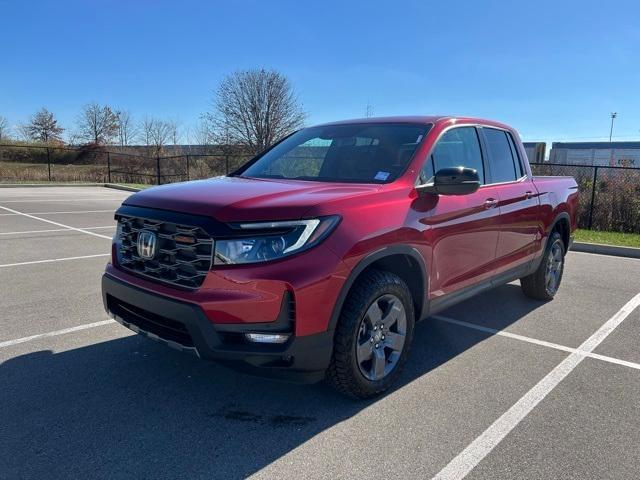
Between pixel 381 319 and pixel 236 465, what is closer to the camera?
pixel 236 465

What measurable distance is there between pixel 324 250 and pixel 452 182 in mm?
1193

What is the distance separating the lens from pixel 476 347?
14.2 feet

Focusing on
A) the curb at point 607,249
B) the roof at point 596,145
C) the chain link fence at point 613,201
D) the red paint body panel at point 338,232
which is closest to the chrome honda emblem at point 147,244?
the red paint body panel at point 338,232

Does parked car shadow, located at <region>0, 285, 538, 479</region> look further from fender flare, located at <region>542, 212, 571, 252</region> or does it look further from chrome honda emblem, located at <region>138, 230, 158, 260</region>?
fender flare, located at <region>542, 212, 571, 252</region>

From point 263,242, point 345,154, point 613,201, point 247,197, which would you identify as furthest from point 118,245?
point 613,201

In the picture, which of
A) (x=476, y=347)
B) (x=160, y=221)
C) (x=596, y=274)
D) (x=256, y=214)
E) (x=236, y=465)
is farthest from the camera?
(x=596, y=274)

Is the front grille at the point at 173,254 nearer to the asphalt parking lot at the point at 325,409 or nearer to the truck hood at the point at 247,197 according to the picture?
the truck hood at the point at 247,197

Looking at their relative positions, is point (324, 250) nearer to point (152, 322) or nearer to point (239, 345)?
point (239, 345)

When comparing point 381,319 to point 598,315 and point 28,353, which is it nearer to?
point 28,353

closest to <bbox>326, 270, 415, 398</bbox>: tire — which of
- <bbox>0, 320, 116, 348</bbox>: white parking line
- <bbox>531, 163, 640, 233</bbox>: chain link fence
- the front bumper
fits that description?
the front bumper

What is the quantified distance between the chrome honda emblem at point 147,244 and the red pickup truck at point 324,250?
1 centimetres

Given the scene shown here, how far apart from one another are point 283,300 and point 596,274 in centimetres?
629

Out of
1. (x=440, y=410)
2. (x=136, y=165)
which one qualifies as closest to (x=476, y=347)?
(x=440, y=410)

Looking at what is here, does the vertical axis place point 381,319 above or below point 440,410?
above
